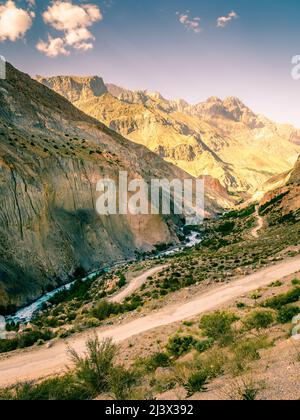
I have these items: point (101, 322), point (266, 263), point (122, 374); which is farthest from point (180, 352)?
point (266, 263)

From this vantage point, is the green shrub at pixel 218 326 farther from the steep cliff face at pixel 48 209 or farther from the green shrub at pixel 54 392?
the steep cliff face at pixel 48 209

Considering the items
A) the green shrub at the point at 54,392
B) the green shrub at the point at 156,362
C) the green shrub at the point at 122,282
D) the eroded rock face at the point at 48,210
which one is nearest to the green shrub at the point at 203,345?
the green shrub at the point at 156,362

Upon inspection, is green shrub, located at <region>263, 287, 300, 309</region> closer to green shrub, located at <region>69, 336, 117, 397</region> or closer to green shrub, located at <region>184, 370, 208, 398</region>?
green shrub, located at <region>184, 370, 208, 398</region>

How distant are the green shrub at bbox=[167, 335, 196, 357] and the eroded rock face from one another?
849 inches

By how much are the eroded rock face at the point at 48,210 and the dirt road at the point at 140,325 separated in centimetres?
1460

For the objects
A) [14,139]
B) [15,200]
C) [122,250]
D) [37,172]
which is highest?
[14,139]

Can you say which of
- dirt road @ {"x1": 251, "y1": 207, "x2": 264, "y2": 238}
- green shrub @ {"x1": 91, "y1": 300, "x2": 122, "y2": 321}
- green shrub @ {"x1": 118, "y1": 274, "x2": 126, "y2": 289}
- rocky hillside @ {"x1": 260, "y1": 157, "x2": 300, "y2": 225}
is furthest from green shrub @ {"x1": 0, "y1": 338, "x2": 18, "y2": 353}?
rocky hillside @ {"x1": 260, "y1": 157, "x2": 300, "y2": 225}

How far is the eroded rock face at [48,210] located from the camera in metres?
40.8

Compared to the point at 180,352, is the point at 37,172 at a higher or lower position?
higher

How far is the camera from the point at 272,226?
63.2 meters

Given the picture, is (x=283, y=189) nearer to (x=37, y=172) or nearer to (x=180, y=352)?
(x=37, y=172)

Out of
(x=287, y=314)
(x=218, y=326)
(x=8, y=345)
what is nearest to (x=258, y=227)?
(x=218, y=326)

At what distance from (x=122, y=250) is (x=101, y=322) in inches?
1286

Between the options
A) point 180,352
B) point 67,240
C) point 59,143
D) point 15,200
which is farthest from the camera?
point 59,143
